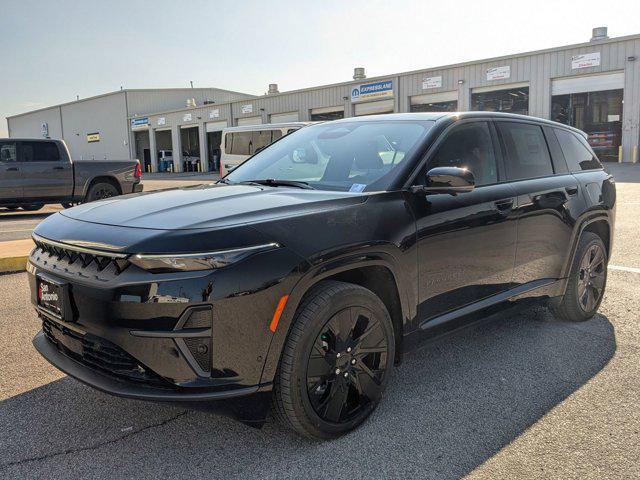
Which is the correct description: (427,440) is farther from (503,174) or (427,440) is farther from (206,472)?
Result: (503,174)

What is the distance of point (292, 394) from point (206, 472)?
0.52 metres

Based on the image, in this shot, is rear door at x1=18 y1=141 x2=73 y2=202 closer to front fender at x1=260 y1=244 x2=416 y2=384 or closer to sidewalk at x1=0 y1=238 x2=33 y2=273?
sidewalk at x1=0 y1=238 x2=33 y2=273

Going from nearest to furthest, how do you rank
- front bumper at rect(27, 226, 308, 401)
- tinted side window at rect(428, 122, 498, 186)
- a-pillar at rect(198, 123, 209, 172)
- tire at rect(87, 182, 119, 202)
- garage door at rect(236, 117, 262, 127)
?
1. front bumper at rect(27, 226, 308, 401)
2. tinted side window at rect(428, 122, 498, 186)
3. tire at rect(87, 182, 119, 202)
4. garage door at rect(236, 117, 262, 127)
5. a-pillar at rect(198, 123, 209, 172)

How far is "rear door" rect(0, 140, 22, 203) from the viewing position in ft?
42.2

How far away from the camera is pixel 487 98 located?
1142 inches

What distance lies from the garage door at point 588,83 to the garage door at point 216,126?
24.7 m

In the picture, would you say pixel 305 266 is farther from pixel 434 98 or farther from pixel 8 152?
pixel 434 98

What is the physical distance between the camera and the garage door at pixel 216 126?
4334 cm

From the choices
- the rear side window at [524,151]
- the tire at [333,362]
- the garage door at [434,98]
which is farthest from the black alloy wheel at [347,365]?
the garage door at [434,98]

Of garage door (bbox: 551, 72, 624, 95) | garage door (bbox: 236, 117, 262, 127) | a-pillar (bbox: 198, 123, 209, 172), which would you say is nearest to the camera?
garage door (bbox: 551, 72, 624, 95)

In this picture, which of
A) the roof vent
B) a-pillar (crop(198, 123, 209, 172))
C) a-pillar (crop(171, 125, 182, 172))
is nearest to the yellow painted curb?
the roof vent

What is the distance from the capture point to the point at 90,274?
2537 mm

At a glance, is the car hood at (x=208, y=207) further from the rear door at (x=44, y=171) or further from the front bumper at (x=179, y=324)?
the rear door at (x=44, y=171)

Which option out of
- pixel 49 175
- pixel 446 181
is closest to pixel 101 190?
pixel 49 175
